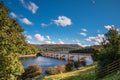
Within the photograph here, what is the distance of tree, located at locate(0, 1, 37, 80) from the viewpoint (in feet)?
87.2

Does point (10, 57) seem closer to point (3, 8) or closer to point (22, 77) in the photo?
point (3, 8)

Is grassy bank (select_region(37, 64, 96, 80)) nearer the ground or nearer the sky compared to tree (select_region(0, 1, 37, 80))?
nearer the ground

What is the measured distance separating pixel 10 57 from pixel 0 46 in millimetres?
1788

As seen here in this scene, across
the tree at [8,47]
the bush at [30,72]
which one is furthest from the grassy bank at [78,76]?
the tree at [8,47]

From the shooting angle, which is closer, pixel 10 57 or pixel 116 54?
pixel 10 57

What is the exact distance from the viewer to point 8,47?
27.3 metres

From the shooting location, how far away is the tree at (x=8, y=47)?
2658 cm

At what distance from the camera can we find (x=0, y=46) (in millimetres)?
26672

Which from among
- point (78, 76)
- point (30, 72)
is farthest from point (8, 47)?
point (30, 72)

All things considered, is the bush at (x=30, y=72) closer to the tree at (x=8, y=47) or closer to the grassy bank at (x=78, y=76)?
the grassy bank at (x=78, y=76)

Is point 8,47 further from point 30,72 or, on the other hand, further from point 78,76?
point 30,72

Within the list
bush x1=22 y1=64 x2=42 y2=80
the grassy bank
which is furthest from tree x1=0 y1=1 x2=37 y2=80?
bush x1=22 y1=64 x2=42 y2=80

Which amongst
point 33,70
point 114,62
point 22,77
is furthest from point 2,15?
point 33,70

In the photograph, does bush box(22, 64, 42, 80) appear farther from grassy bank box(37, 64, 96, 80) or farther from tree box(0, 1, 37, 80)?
tree box(0, 1, 37, 80)
